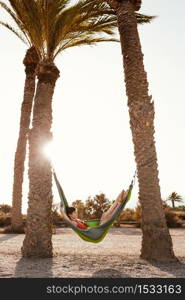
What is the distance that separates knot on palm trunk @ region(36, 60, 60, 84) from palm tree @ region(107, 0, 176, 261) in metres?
1.89

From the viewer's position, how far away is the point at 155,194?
24.8 ft

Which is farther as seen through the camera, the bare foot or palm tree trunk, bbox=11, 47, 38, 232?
palm tree trunk, bbox=11, 47, 38, 232

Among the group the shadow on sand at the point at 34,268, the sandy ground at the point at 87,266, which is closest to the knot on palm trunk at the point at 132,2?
the sandy ground at the point at 87,266

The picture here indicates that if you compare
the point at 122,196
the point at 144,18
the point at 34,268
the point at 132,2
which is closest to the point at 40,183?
the point at 122,196

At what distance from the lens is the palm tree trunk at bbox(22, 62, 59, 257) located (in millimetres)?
8039

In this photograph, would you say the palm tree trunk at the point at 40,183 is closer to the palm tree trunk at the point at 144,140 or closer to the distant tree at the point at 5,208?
the palm tree trunk at the point at 144,140

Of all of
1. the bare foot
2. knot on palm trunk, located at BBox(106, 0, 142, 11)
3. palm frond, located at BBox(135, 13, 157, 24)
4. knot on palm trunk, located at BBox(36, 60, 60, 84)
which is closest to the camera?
the bare foot

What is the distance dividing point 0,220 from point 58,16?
12.7 metres

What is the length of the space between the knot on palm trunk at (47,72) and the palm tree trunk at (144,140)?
6.20 ft

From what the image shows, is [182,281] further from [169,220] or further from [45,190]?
[169,220]

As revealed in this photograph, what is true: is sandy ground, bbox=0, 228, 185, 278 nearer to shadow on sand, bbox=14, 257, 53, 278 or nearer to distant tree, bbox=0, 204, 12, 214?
shadow on sand, bbox=14, 257, 53, 278

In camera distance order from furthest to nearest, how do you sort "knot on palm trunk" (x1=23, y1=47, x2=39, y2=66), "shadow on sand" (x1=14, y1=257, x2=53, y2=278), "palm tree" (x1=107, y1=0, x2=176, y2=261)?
"knot on palm trunk" (x1=23, y1=47, x2=39, y2=66) < "palm tree" (x1=107, y1=0, x2=176, y2=261) < "shadow on sand" (x1=14, y1=257, x2=53, y2=278)

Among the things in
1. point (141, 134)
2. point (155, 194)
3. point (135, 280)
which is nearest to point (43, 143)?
point (141, 134)

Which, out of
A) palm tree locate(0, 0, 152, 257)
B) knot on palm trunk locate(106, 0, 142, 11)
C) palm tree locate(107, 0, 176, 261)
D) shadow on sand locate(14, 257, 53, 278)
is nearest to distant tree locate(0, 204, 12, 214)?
palm tree locate(0, 0, 152, 257)
